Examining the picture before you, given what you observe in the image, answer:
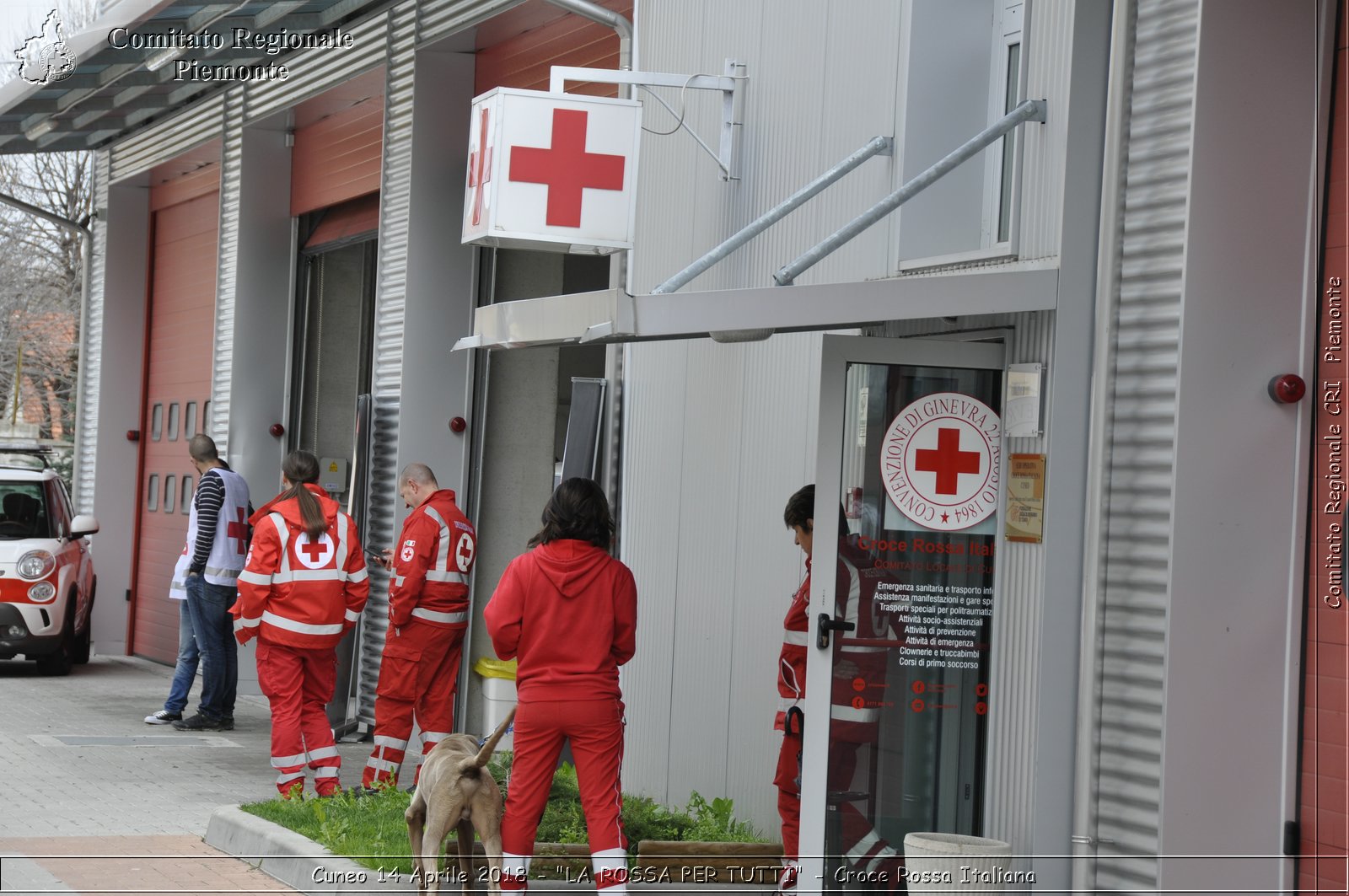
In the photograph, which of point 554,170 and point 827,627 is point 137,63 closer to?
point 554,170

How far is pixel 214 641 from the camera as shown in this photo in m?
13.1

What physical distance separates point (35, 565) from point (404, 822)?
29.7ft

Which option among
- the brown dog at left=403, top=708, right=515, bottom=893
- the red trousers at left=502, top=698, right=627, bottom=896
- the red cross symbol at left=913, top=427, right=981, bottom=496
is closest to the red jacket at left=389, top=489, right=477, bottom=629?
the brown dog at left=403, top=708, right=515, bottom=893

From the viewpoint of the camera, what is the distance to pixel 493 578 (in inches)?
520

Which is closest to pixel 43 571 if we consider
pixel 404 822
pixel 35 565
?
pixel 35 565

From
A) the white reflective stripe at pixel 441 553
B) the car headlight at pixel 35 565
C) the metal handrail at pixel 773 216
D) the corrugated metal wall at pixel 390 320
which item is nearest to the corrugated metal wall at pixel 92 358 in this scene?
the car headlight at pixel 35 565

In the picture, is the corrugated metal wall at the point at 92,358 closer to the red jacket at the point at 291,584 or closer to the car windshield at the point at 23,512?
the car windshield at the point at 23,512

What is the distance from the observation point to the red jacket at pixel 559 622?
22.0 feet

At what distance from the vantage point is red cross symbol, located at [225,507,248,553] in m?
13.0

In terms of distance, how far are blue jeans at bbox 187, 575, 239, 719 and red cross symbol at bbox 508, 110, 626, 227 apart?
216 inches

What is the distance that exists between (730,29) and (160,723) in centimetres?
744

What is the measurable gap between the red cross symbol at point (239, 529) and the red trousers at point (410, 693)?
336 cm

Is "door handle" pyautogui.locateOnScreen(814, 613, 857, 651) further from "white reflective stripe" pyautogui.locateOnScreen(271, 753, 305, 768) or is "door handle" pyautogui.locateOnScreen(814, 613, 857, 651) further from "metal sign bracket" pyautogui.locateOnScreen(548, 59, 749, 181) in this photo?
"white reflective stripe" pyautogui.locateOnScreen(271, 753, 305, 768)

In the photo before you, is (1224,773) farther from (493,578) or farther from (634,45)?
(493,578)
